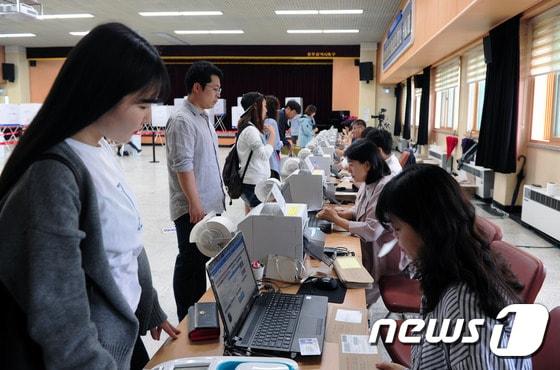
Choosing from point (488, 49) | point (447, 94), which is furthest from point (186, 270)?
point (447, 94)

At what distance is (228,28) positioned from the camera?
1211cm

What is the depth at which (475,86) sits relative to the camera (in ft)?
25.7

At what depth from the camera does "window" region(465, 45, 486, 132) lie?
7500mm

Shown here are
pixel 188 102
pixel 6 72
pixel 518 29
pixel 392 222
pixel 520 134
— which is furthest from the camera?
pixel 6 72

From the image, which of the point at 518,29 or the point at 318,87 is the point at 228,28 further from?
the point at 518,29

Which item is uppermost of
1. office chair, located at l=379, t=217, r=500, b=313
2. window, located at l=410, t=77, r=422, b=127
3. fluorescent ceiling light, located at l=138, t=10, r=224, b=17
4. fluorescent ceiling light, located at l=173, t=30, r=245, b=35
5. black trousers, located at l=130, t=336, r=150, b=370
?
fluorescent ceiling light, located at l=173, t=30, r=245, b=35

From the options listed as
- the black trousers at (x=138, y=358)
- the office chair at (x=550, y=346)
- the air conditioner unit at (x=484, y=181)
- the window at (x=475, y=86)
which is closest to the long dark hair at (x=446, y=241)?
the office chair at (x=550, y=346)

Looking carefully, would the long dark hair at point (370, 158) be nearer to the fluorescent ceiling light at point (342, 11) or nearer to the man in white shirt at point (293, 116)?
the man in white shirt at point (293, 116)

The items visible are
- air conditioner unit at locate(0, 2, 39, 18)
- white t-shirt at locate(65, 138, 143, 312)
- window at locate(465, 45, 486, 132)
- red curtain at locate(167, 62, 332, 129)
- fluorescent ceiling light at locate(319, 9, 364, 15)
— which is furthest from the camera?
red curtain at locate(167, 62, 332, 129)

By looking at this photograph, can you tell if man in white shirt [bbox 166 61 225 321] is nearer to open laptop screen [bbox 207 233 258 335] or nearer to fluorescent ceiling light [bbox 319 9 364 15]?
open laptop screen [bbox 207 233 258 335]

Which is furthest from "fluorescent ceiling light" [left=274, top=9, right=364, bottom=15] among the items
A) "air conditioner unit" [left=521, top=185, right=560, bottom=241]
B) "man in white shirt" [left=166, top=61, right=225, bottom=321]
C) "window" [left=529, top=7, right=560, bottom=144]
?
"man in white shirt" [left=166, top=61, right=225, bottom=321]

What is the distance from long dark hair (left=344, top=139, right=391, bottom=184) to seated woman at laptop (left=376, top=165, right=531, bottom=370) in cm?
142

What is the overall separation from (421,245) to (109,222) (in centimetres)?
76

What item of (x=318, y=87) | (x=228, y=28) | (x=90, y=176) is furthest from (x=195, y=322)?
(x=318, y=87)
